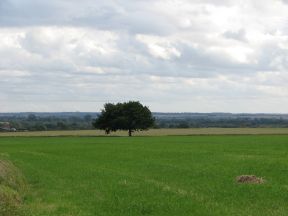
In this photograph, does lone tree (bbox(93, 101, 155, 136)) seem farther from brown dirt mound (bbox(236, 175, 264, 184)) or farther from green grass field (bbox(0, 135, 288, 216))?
brown dirt mound (bbox(236, 175, 264, 184))

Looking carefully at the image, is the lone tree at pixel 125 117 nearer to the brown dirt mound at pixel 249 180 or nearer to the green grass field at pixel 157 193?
the green grass field at pixel 157 193

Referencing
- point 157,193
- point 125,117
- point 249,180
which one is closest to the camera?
point 157,193

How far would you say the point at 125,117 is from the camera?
129375mm

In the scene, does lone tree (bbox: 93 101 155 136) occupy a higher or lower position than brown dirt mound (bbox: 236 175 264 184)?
higher

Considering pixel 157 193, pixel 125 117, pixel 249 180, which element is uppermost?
pixel 125 117

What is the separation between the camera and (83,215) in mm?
17641

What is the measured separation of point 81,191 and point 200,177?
7.23 m

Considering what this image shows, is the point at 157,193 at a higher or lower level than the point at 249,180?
lower

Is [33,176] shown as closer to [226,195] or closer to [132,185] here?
[132,185]

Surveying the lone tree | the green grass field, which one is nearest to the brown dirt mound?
the green grass field

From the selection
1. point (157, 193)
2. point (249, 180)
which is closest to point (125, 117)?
point (249, 180)

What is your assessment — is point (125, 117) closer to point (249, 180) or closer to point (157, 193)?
point (249, 180)

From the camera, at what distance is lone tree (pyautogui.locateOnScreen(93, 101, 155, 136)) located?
130 m

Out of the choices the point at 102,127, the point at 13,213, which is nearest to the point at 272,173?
the point at 13,213
